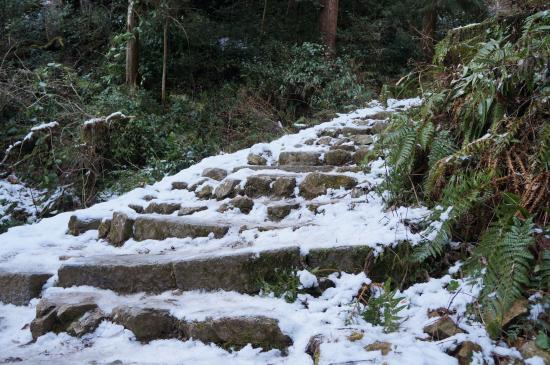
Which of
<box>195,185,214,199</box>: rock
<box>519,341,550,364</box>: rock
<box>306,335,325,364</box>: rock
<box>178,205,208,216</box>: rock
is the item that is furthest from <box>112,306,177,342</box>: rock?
<box>195,185,214,199</box>: rock

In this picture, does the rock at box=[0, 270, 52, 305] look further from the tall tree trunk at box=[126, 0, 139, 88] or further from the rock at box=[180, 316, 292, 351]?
the tall tree trunk at box=[126, 0, 139, 88]

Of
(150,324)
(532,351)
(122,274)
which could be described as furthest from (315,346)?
(122,274)

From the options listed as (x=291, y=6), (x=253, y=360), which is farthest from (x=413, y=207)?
(x=291, y=6)

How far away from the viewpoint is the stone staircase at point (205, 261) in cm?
252

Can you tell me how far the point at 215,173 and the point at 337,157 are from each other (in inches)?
57.7

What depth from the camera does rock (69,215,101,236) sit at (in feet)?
13.6

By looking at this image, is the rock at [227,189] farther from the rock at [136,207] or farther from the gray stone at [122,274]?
the gray stone at [122,274]

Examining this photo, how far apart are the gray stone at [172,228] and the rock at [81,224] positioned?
57 centimetres

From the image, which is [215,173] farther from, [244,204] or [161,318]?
[161,318]

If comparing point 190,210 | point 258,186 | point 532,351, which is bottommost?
point 190,210

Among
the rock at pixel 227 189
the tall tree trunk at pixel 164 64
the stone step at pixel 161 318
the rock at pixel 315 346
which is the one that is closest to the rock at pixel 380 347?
the rock at pixel 315 346

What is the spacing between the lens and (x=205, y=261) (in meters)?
2.84

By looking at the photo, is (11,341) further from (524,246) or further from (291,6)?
(291,6)

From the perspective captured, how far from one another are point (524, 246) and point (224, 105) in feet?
26.6
